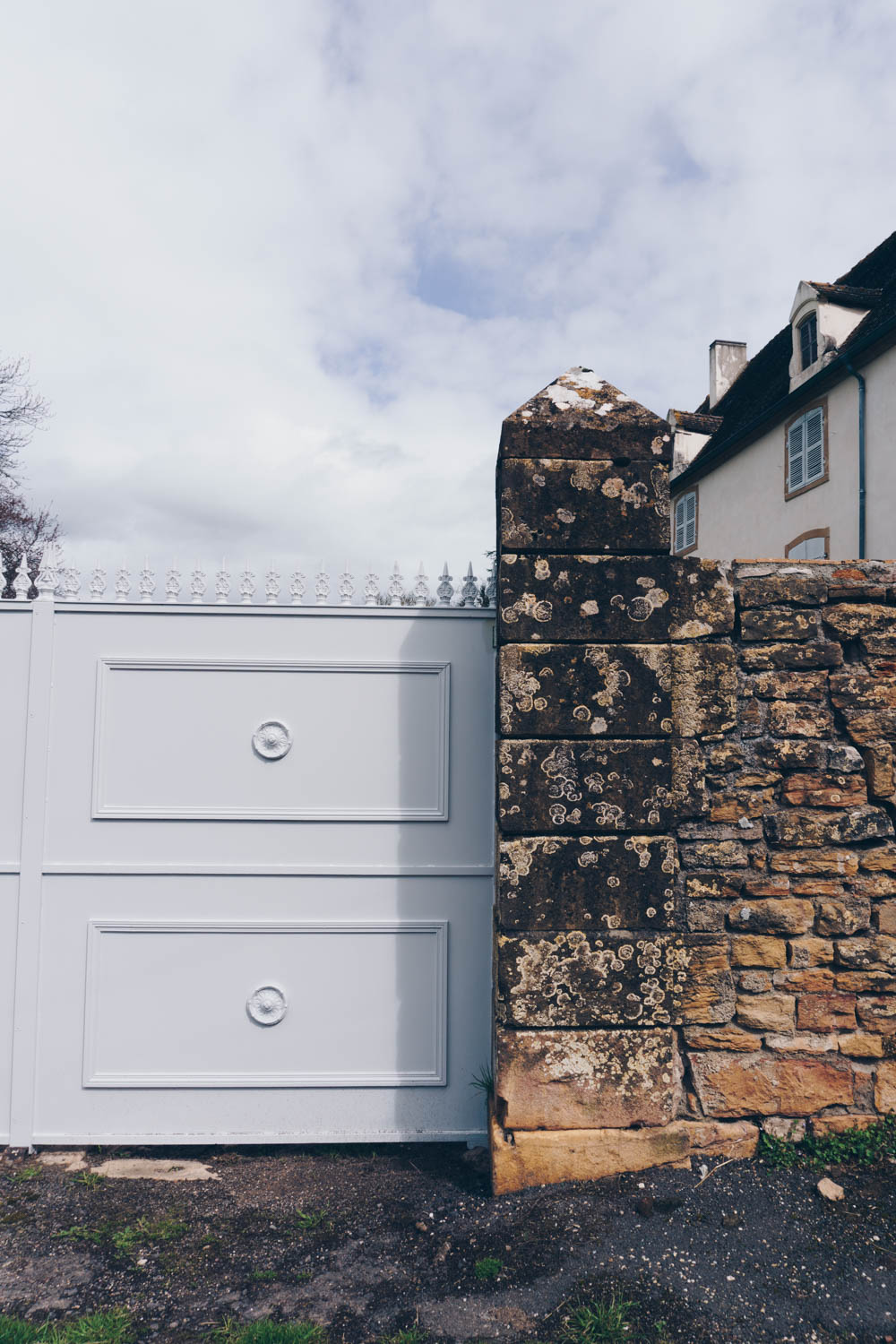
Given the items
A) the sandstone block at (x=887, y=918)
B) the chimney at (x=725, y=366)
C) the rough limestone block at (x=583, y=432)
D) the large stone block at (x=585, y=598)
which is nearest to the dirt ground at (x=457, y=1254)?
the sandstone block at (x=887, y=918)

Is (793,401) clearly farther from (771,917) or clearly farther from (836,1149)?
(836,1149)

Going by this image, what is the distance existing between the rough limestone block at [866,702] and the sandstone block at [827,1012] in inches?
41.4

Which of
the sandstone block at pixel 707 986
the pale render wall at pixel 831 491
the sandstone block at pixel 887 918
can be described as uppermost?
the pale render wall at pixel 831 491

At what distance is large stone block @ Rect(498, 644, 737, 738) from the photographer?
298 centimetres

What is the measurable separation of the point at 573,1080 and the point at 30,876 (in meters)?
2.52

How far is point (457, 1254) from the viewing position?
2.64 metres

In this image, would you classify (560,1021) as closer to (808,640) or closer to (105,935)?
(808,640)

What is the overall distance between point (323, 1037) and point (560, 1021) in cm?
119

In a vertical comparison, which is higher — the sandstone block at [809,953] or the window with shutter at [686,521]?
the window with shutter at [686,521]

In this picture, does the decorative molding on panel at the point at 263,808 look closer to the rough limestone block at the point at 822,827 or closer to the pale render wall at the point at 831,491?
the rough limestone block at the point at 822,827

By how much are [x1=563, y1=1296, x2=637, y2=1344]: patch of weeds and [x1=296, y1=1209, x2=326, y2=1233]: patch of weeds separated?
101cm

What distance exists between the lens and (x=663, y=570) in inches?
120

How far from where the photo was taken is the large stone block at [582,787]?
2.95 meters

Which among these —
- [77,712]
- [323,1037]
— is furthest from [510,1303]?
[77,712]
